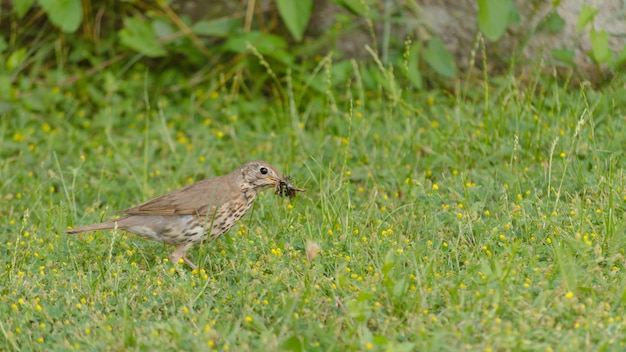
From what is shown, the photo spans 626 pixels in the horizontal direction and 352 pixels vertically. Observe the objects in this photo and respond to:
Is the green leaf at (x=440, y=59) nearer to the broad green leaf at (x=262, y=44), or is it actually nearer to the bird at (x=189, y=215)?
the broad green leaf at (x=262, y=44)

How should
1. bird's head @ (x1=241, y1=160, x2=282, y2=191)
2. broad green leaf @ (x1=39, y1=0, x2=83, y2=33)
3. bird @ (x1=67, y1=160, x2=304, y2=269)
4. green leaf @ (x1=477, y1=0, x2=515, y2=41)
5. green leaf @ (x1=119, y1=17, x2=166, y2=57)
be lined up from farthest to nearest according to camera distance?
1. green leaf @ (x1=119, y1=17, x2=166, y2=57)
2. broad green leaf @ (x1=39, y1=0, x2=83, y2=33)
3. green leaf @ (x1=477, y1=0, x2=515, y2=41)
4. bird's head @ (x1=241, y1=160, x2=282, y2=191)
5. bird @ (x1=67, y1=160, x2=304, y2=269)

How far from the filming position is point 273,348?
4660 millimetres

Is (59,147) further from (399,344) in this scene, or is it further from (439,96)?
(399,344)

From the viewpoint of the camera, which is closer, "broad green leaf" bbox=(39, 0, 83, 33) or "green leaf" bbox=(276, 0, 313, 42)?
"green leaf" bbox=(276, 0, 313, 42)

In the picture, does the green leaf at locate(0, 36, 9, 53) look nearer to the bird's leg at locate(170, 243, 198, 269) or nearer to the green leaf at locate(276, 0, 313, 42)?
the green leaf at locate(276, 0, 313, 42)

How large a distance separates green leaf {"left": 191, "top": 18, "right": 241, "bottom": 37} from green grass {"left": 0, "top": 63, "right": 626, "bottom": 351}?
0.60 metres

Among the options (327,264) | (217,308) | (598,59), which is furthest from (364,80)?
(217,308)

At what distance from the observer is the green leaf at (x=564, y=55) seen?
324 inches

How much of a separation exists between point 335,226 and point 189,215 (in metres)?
0.94

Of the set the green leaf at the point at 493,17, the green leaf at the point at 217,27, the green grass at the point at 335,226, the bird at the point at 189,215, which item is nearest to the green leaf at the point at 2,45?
the green grass at the point at 335,226

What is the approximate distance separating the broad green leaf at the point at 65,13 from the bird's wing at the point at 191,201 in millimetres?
Answer: 3454

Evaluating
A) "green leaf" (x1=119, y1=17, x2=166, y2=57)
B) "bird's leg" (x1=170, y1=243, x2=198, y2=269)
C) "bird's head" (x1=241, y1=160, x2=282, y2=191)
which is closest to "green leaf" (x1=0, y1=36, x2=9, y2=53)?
"green leaf" (x1=119, y1=17, x2=166, y2=57)

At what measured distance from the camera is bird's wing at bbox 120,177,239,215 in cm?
632

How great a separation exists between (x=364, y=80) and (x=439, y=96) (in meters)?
0.72
